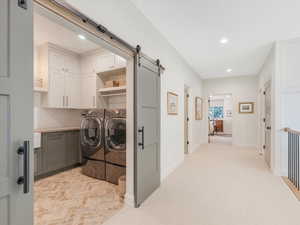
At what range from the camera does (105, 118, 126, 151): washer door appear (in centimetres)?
285

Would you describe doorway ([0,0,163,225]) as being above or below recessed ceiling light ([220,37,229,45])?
below

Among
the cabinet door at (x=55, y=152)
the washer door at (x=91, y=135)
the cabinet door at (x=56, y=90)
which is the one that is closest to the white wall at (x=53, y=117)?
the cabinet door at (x=56, y=90)

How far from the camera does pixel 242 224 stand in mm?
1813

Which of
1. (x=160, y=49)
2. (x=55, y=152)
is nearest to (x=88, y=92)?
(x=55, y=152)

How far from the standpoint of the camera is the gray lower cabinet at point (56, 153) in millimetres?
3084

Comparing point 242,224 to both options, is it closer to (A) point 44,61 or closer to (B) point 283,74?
(B) point 283,74

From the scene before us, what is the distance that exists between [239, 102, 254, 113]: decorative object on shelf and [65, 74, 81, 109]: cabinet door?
586 centimetres

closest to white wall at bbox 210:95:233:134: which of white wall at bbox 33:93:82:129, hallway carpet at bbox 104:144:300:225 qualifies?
hallway carpet at bbox 104:144:300:225

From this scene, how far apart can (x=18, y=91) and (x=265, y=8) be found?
120 inches

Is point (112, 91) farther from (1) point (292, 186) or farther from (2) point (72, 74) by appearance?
(1) point (292, 186)

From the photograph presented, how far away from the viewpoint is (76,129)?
148 inches

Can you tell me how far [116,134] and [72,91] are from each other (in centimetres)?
185

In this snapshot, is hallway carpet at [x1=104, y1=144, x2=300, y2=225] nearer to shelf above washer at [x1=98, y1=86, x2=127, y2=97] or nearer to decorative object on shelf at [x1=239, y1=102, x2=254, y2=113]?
shelf above washer at [x1=98, y1=86, x2=127, y2=97]

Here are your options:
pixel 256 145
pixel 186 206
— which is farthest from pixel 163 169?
pixel 256 145
